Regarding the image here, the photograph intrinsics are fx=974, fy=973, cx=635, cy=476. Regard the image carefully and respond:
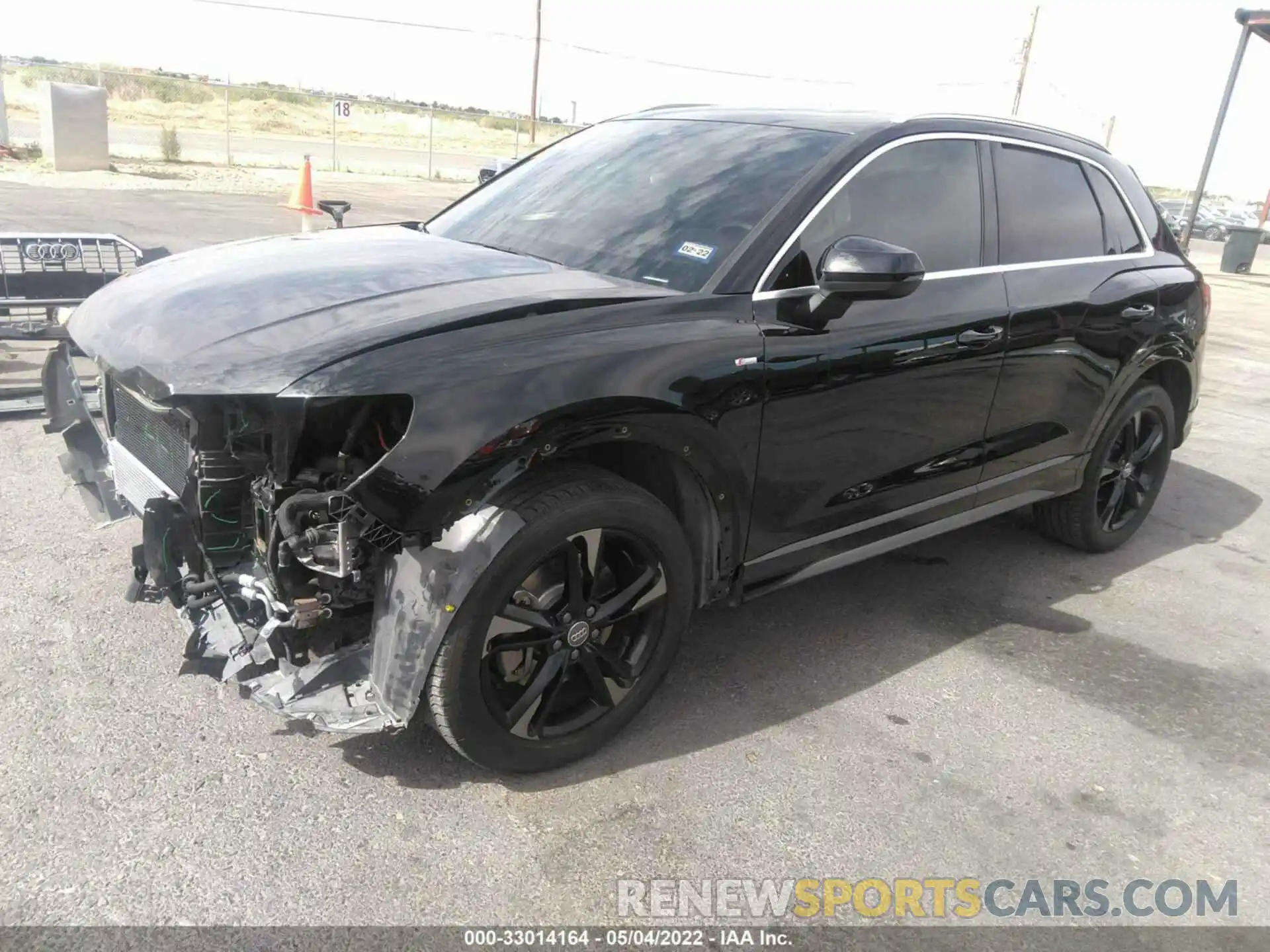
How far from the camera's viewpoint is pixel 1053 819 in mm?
2871

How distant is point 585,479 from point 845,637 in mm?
1649

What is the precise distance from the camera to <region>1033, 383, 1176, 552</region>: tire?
4.56 m

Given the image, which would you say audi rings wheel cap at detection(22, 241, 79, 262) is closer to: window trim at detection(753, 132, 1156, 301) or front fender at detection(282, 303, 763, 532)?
front fender at detection(282, 303, 763, 532)

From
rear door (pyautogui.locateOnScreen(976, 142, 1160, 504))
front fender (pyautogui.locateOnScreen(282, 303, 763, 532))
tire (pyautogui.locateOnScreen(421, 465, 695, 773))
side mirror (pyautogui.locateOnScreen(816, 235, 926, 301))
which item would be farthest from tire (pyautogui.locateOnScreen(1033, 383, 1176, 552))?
tire (pyautogui.locateOnScreen(421, 465, 695, 773))

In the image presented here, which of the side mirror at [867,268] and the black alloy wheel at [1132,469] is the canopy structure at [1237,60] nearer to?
the black alloy wheel at [1132,469]

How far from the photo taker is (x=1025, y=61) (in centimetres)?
4303

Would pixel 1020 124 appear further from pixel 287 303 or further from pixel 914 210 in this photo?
pixel 287 303

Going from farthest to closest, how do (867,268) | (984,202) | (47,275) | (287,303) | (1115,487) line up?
(47,275), (1115,487), (984,202), (867,268), (287,303)

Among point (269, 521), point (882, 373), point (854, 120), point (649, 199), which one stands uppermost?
point (854, 120)

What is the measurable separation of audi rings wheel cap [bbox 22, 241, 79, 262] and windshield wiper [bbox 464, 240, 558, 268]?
3231 millimetres

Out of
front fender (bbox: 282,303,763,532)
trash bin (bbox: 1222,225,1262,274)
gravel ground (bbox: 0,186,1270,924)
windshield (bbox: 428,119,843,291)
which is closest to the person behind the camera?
front fender (bbox: 282,303,763,532)

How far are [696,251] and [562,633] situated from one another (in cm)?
128

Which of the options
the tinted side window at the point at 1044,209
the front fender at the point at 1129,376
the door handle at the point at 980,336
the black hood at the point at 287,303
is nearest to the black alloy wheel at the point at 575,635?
the black hood at the point at 287,303

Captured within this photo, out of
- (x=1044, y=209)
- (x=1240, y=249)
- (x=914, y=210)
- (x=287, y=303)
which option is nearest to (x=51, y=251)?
(x=287, y=303)
